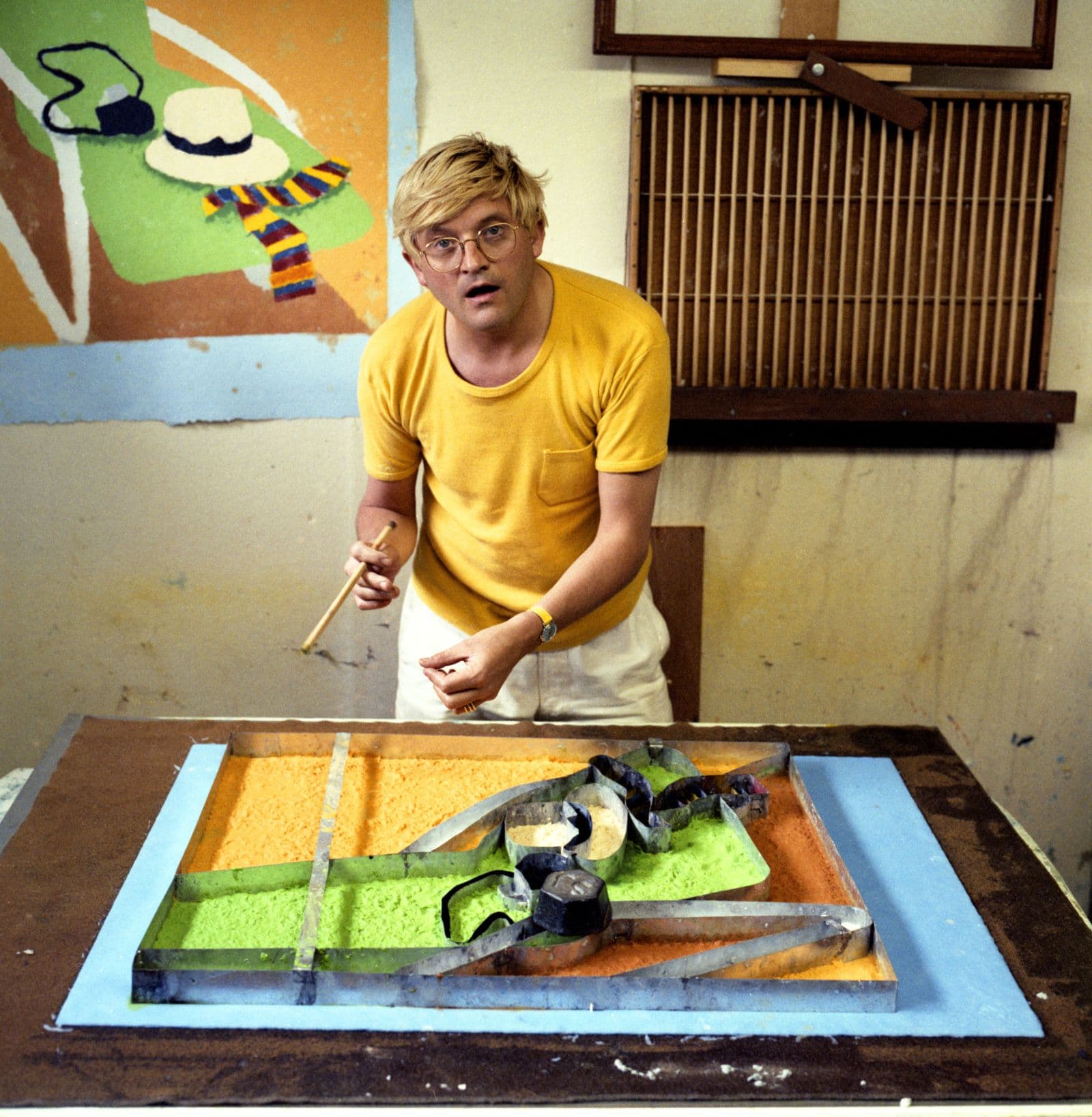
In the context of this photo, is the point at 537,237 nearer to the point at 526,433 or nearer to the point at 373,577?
the point at 526,433

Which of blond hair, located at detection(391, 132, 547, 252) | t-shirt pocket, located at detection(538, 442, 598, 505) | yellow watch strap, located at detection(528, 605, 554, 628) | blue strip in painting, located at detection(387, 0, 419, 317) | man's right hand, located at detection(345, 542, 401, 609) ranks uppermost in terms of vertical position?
blue strip in painting, located at detection(387, 0, 419, 317)

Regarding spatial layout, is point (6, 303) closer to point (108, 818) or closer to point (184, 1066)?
point (108, 818)

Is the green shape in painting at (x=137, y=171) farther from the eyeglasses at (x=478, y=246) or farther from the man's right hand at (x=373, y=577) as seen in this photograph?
the man's right hand at (x=373, y=577)

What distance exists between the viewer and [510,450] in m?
2.16

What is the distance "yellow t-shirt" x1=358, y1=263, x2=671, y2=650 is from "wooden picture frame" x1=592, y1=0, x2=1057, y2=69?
0.92 metres

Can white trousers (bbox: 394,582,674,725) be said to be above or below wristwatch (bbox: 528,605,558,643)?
below

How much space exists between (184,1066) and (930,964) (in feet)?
3.00

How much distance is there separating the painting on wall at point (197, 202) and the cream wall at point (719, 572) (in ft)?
0.48

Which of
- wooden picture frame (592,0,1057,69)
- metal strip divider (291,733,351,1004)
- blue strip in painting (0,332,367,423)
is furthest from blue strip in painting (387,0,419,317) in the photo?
metal strip divider (291,733,351,1004)

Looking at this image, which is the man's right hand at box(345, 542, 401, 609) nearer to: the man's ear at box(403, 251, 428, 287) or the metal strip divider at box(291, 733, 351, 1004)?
the metal strip divider at box(291, 733, 351, 1004)

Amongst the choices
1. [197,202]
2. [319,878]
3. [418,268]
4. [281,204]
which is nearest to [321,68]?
[281,204]

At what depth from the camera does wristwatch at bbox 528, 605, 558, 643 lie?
6.68 feet

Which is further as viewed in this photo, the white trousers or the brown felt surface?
the white trousers

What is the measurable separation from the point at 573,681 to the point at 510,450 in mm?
501
